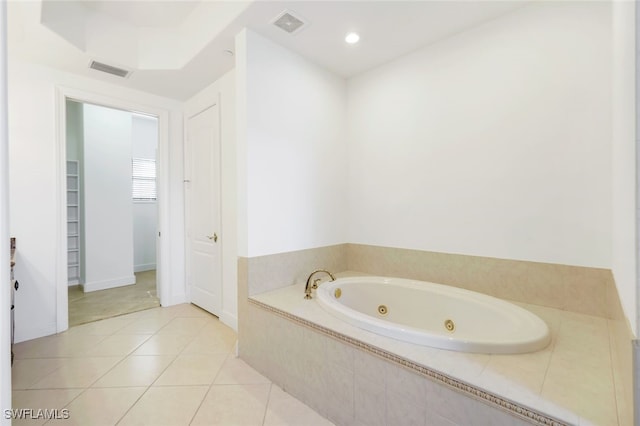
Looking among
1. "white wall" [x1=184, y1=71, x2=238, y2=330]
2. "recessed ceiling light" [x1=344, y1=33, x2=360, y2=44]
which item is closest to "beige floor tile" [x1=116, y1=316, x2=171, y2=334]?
"white wall" [x1=184, y1=71, x2=238, y2=330]

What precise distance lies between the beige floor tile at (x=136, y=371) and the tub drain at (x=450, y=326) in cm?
Answer: 195

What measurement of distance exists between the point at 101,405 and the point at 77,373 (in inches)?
19.3

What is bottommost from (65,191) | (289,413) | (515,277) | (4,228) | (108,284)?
(289,413)

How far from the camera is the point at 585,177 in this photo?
5.24ft

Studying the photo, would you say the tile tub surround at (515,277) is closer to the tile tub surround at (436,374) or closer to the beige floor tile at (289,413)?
the tile tub surround at (436,374)

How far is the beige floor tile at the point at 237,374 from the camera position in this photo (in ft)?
5.89

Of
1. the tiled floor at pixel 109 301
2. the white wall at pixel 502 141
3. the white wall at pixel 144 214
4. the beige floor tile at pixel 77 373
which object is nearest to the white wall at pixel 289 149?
the white wall at pixel 502 141

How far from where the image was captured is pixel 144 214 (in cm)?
493

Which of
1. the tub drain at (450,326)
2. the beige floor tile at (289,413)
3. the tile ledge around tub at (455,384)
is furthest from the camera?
the tub drain at (450,326)

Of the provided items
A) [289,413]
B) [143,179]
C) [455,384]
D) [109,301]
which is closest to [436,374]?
[455,384]

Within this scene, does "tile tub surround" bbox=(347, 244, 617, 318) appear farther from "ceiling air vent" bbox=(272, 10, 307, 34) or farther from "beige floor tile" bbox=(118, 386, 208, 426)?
"ceiling air vent" bbox=(272, 10, 307, 34)

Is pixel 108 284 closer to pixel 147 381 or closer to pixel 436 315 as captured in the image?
pixel 147 381

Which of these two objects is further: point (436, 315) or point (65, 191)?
point (65, 191)

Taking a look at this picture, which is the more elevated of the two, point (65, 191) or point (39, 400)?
point (65, 191)
